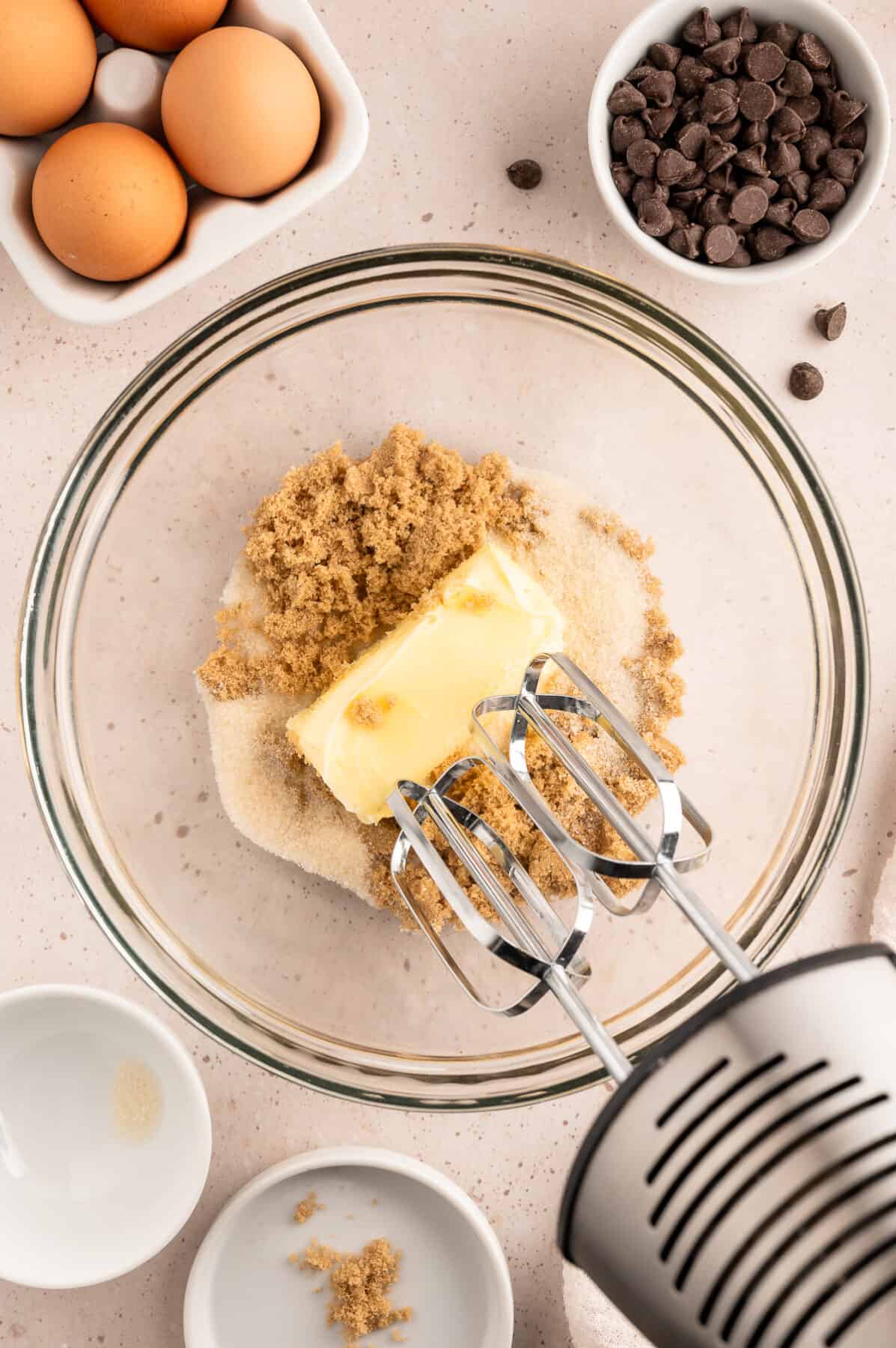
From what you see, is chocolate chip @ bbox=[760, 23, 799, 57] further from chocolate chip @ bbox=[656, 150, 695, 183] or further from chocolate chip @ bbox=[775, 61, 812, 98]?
chocolate chip @ bbox=[656, 150, 695, 183]

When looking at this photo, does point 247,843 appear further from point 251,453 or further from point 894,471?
point 894,471

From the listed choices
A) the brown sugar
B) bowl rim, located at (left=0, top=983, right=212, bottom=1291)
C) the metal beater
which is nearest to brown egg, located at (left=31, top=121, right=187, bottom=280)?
bowl rim, located at (left=0, top=983, right=212, bottom=1291)

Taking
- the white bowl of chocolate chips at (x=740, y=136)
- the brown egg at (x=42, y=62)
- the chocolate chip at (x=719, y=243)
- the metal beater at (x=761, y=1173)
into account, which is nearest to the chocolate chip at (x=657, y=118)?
the white bowl of chocolate chips at (x=740, y=136)

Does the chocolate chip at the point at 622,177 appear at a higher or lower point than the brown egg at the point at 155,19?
lower

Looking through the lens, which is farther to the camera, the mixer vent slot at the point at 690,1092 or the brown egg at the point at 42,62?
the brown egg at the point at 42,62


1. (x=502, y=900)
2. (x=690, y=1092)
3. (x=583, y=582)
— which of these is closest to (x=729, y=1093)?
(x=690, y=1092)

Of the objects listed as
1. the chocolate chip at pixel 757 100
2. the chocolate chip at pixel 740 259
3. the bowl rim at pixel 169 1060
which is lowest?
the bowl rim at pixel 169 1060

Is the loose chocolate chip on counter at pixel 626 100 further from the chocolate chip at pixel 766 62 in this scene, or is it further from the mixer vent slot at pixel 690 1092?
the mixer vent slot at pixel 690 1092

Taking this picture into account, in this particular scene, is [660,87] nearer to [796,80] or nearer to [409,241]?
[796,80]
